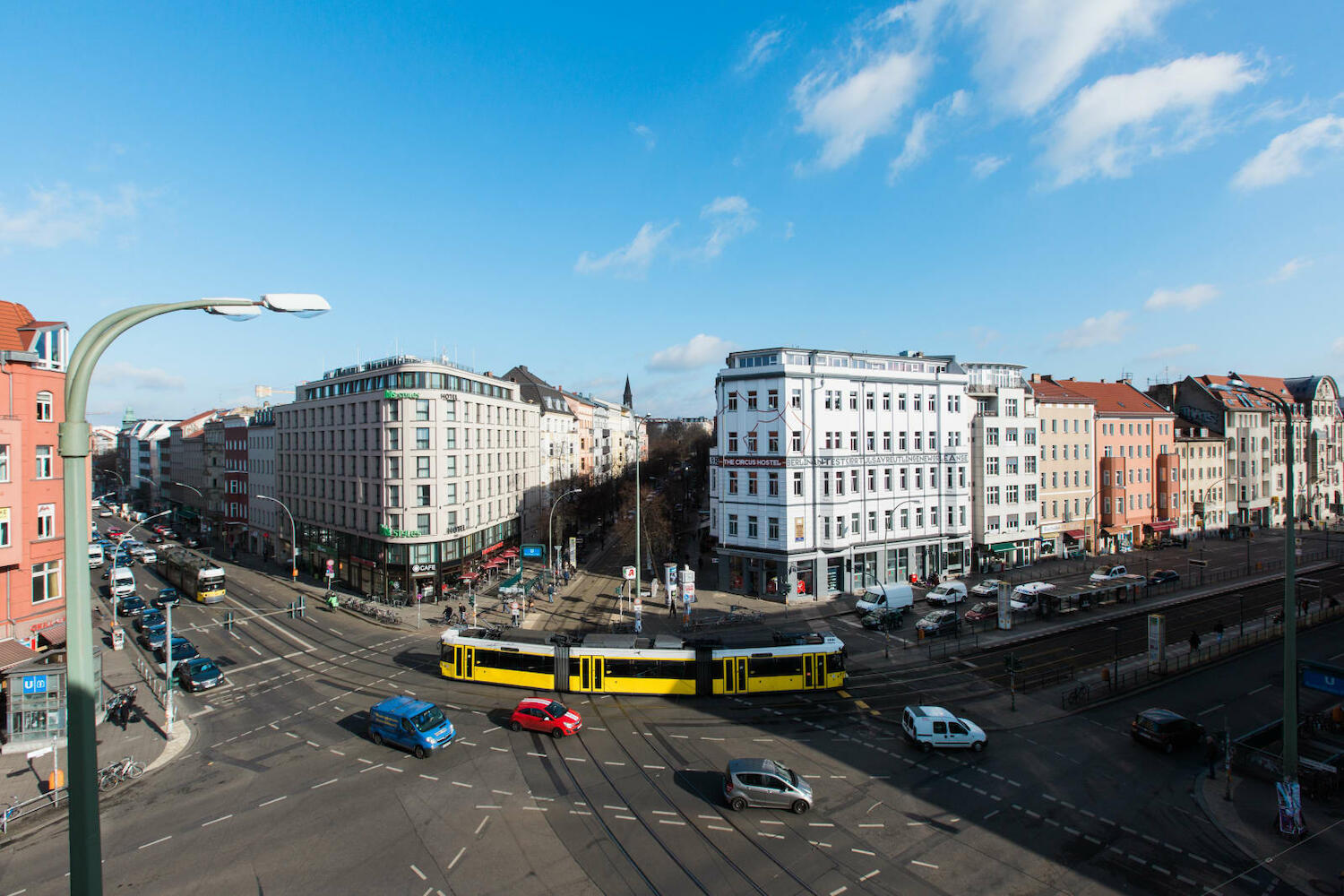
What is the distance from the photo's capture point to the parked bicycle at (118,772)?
22.9 m

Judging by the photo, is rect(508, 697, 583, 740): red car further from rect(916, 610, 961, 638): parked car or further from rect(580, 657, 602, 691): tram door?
rect(916, 610, 961, 638): parked car

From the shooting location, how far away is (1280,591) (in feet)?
169

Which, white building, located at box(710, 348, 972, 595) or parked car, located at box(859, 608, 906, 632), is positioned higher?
white building, located at box(710, 348, 972, 595)

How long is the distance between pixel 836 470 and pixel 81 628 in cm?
4720

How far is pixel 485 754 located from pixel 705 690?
10.5 m

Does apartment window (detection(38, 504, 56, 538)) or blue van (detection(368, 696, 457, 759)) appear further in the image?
apartment window (detection(38, 504, 56, 538))

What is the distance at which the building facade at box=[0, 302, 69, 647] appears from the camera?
27.8m

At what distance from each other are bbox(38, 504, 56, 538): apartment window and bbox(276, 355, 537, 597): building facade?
842 inches

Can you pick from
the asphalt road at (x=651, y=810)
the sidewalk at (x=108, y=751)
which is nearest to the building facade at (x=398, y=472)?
the sidewalk at (x=108, y=751)

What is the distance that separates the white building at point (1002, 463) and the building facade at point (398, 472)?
148 feet

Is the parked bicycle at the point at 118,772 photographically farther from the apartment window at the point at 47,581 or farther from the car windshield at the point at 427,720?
the apartment window at the point at 47,581

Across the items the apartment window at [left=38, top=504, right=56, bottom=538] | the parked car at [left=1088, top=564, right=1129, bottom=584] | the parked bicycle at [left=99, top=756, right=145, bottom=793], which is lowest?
the parked bicycle at [left=99, top=756, right=145, bottom=793]

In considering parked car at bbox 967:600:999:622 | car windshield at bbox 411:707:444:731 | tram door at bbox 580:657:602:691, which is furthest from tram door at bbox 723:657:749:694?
parked car at bbox 967:600:999:622

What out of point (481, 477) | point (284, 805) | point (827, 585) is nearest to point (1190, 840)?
point (284, 805)
